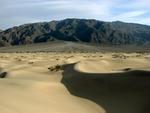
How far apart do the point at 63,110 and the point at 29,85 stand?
218 cm

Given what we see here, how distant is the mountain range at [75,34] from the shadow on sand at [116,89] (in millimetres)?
140358

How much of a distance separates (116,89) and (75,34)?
16355cm

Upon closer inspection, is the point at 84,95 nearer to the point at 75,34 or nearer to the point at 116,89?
the point at 116,89

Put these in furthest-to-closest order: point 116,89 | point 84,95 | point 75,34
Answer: point 75,34 → point 84,95 → point 116,89

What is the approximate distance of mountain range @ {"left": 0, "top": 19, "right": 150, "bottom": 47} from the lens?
162 meters

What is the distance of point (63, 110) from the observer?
8117 millimetres

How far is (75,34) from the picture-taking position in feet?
568

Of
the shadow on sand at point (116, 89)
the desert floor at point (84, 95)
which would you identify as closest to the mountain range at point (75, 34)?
the shadow on sand at point (116, 89)

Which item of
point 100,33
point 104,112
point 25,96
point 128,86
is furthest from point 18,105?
point 100,33

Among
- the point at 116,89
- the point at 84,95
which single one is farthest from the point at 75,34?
the point at 116,89

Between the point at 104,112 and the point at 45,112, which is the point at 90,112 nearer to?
the point at 104,112

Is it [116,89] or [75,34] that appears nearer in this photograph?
[116,89]

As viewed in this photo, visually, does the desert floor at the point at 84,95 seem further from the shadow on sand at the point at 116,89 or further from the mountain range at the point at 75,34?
the mountain range at the point at 75,34

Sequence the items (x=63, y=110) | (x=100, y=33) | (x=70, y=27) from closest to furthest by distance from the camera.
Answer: (x=63, y=110) < (x=100, y=33) < (x=70, y=27)
